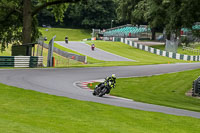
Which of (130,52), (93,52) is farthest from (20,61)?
(130,52)

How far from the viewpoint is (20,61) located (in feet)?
Answer: 110

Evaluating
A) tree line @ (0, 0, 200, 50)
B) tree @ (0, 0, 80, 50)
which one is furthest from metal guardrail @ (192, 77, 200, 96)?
tree @ (0, 0, 80, 50)

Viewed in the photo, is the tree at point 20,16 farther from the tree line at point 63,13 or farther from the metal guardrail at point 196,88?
the metal guardrail at point 196,88

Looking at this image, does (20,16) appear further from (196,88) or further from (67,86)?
(196,88)

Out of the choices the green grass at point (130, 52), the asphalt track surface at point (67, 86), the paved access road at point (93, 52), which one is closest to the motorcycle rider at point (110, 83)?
the asphalt track surface at point (67, 86)

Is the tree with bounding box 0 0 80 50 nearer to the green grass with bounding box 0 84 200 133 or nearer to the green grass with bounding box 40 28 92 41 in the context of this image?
the green grass with bounding box 0 84 200 133

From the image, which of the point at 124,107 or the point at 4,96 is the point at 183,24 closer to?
the point at 124,107

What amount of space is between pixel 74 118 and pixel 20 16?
32.1 meters

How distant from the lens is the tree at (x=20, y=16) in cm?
3916

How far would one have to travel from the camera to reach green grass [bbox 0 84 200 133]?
1065 cm

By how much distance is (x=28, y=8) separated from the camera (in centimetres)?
3878

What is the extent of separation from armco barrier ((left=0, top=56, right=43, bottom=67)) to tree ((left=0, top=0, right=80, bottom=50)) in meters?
5.32

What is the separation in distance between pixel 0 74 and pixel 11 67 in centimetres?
660

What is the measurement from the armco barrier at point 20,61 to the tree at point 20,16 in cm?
532
